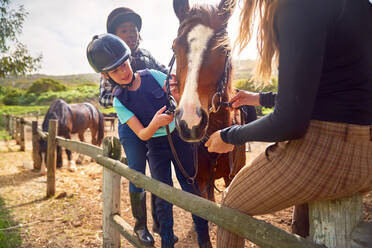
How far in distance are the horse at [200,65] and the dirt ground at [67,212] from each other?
7.18 feet

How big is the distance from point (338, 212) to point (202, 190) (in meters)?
1.76

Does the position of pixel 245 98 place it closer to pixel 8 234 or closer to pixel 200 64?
pixel 200 64

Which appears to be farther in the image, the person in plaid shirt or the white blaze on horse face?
the person in plaid shirt

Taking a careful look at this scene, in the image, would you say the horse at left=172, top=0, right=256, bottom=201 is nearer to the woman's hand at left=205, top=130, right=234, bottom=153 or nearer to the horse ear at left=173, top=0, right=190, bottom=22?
the horse ear at left=173, top=0, right=190, bottom=22

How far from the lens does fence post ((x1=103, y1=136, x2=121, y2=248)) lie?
241 centimetres

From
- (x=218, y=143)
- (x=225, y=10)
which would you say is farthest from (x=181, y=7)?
(x=218, y=143)

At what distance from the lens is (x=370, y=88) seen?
31.6 inches

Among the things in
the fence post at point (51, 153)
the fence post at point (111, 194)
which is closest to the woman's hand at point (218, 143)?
the fence post at point (111, 194)

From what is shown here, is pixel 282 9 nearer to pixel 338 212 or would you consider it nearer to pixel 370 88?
pixel 370 88

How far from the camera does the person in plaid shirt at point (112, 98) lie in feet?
7.69

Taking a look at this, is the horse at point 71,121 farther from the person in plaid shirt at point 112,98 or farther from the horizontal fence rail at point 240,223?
the horizontal fence rail at point 240,223

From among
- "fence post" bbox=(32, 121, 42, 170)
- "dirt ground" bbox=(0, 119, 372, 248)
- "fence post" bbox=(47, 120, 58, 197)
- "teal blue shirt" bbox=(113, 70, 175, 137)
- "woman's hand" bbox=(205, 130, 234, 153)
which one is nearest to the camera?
"woman's hand" bbox=(205, 130, 234, 153)

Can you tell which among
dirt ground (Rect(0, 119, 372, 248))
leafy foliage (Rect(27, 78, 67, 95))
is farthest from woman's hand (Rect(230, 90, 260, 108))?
leafy foliage (Rect(27, 78, 67, 95))

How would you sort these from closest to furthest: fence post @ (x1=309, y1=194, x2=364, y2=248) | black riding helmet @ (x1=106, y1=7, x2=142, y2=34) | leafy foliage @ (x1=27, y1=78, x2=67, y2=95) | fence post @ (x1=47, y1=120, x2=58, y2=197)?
fence post @ (x1=309, y1=194, x2=364, y2=248) → black riding helmet @ (x1=106, y1=7, x2=142, y2=34) → fence post @ (x1=47, y1=120, x2=58, y2=197) → leafy foliage @ (x1=27, y1=78, x2=67, y2=95)
